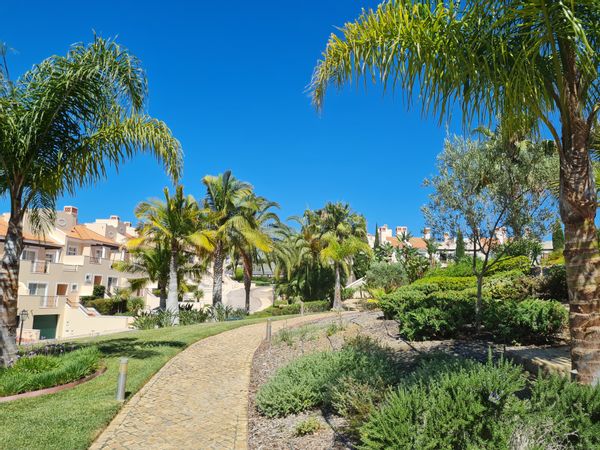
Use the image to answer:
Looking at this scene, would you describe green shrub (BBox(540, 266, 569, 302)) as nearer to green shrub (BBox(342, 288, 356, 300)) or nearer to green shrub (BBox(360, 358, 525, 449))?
green shrub (BBox(360, 358, 525, 449))

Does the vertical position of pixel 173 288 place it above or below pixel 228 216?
below

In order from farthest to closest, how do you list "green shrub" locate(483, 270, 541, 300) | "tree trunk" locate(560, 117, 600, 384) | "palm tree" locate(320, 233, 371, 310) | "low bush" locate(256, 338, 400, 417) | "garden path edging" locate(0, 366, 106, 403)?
"palm tree" locate(320, 233, 371, 310)
"green shrub" locate(483, 270, 541, 300)
"garden path edging" locate(0, 366, 106, 403)
"low bush" locate(256, 338, 400, 417)
"tree trunk" locate(560, 117, 600, 384)

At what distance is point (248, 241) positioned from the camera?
2611cm

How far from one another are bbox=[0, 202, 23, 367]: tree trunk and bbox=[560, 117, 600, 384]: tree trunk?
385 inches

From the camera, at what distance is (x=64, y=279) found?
124 feet

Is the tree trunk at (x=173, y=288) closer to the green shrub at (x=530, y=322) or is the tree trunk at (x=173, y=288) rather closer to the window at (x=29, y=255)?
the green shrub at (x=530, y=322)

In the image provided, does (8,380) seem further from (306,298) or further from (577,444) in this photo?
(306,298)

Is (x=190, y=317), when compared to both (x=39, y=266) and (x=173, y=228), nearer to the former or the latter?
(x=173, y=228)

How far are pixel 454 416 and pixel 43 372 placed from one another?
7.63m

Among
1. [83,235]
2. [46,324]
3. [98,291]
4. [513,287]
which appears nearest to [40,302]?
[46,324]

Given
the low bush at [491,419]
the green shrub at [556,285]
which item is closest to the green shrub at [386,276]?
the green shrub at [556,285]

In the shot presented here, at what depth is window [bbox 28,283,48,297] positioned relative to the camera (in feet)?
113

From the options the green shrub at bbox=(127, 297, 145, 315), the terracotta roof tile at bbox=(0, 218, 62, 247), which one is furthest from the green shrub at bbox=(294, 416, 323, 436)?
the green shrub at bbox=(127, 297, 145, 315)

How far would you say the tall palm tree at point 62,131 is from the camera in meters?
8.67
